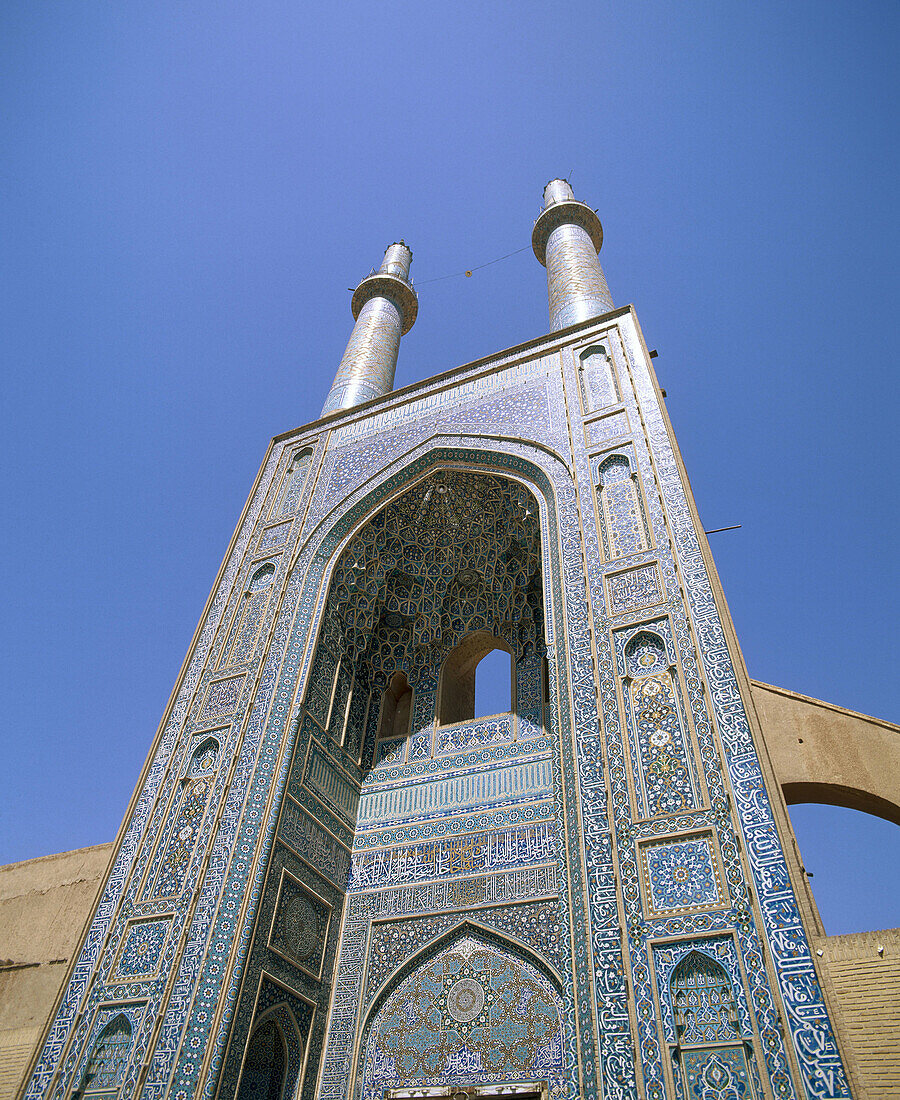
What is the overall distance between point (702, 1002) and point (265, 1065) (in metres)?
2.77

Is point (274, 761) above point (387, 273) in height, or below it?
below

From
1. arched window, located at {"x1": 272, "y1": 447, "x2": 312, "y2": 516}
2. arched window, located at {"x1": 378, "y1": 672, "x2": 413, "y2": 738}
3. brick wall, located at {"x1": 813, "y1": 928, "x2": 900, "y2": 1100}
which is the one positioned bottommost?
brick wall, located at {"x1": 813, "y1": 928, "x2": 900, "y2": 1100}

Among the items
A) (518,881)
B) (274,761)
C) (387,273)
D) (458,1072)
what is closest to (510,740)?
(518,881)

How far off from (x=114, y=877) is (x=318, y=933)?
1430mm

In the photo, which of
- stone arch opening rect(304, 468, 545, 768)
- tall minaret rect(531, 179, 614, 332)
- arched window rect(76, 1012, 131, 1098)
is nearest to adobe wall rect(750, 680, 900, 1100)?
stone arch opening rect(304, 468, 545, 768)

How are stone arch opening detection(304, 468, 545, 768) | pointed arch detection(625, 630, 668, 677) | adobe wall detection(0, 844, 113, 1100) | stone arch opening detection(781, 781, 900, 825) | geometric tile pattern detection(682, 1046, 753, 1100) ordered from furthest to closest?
stone arch opening detection(304, 468, 545, 768), adobe wall detection(0, 844, 113, 1100), stone arch opening detection(781, 781, 900, 825), pointed arch detection(625, 630, 668, 677), geometric tile pattern detection(682, 1046, 753, 1100)

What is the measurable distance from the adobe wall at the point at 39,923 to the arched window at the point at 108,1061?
1.59 m

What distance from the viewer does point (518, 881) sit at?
558 centimetres

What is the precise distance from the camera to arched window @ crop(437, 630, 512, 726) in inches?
291

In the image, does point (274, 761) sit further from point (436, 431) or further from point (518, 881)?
point (436, 431)

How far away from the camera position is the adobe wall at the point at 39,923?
6.18 meters

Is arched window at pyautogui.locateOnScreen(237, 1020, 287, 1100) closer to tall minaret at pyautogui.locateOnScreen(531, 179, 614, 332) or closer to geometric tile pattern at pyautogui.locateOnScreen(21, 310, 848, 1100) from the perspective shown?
geometric tile pattern at pyautogui.locateOnScreen(21, 310, 848, 1100)

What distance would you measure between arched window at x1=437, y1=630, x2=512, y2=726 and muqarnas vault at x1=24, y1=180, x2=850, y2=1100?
3 centimetres

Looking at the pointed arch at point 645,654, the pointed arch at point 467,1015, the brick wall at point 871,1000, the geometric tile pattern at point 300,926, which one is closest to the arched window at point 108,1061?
the geometric tile pattern at point 300,926
